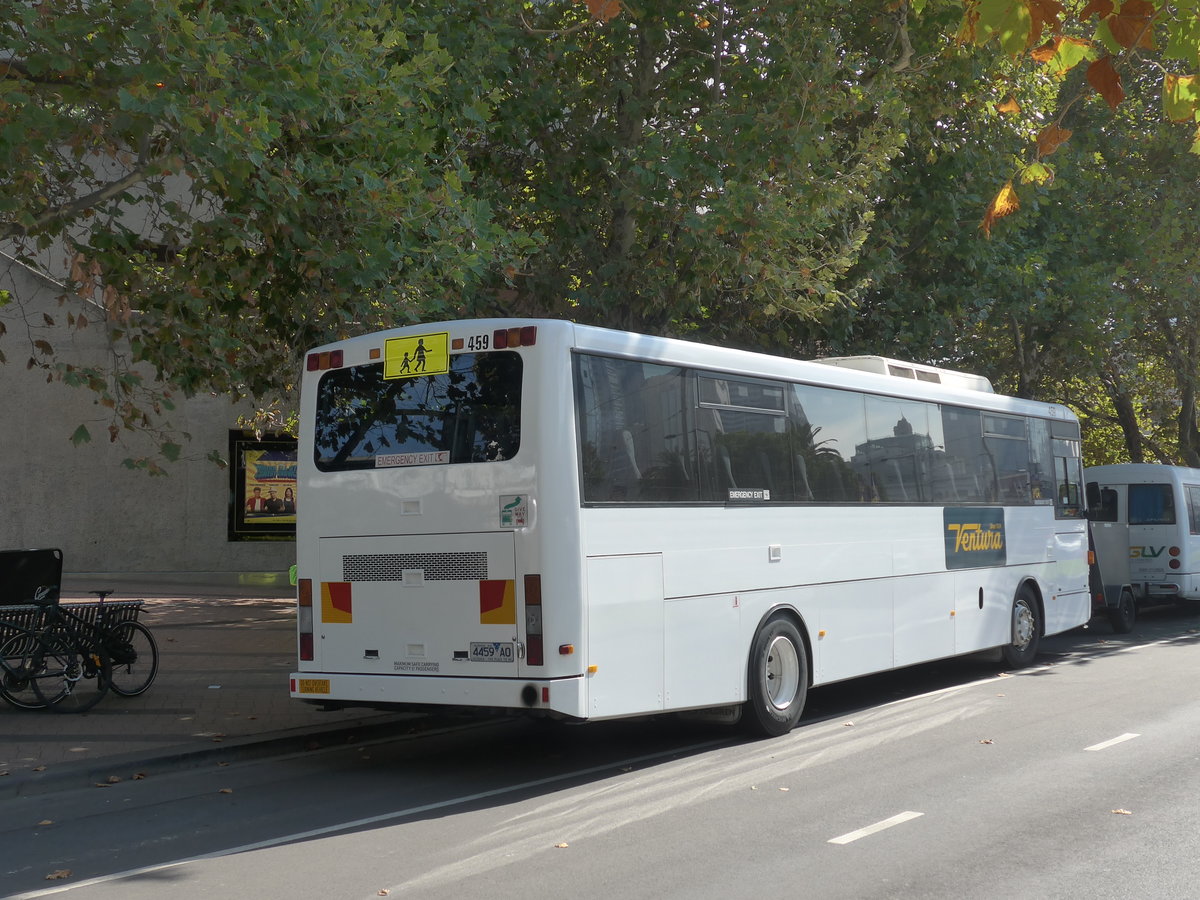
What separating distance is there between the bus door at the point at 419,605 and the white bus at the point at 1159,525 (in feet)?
49.0

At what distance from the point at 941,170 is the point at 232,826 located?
559 inches

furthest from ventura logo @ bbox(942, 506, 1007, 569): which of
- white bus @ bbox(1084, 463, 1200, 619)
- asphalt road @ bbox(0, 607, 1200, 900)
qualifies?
white bus @ bbox(1084, 463, 1200, 619)

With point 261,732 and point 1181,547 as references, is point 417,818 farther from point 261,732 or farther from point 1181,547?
point 1181,547

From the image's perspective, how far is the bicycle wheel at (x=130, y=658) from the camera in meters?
11.8

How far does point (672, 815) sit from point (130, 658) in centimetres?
647

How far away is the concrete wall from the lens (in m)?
23.1

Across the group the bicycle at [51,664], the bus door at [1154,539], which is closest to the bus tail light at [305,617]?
the bicycle at [51,664]

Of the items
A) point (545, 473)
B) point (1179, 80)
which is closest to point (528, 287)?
point (545, 473)

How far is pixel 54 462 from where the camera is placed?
2338 centimetres

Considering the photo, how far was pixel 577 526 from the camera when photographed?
28.1 feet

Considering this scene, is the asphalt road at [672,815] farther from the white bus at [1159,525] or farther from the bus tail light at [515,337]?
the white bus at [1159,525]

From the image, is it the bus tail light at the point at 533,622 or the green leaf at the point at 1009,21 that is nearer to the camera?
the green leaf at the point at 1009,21

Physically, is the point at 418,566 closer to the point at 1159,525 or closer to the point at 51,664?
the point at 51,664

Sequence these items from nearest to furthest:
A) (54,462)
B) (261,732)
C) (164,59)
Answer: (164,59), (261,732), (54,462)
